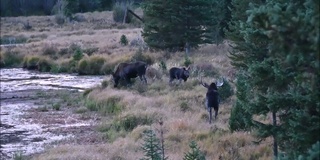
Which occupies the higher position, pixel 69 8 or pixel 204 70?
pixel 69 8

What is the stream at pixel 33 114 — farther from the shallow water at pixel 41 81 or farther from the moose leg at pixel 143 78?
the moose leg at pixel 143 78

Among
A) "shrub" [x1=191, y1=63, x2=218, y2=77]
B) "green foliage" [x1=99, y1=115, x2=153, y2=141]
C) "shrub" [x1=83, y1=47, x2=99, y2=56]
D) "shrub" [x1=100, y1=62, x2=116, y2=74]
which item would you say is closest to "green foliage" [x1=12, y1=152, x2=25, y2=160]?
"green foliage" [x1=99, y1=115, x2=153, y2=141]

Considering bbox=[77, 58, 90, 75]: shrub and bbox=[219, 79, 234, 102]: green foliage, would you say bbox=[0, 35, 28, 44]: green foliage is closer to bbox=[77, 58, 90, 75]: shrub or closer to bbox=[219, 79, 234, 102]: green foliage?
bbox=[77, 58, 90, 75]: shrub

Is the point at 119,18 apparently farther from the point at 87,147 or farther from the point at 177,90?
the point at 87,147

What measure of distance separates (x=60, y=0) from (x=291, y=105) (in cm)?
6568

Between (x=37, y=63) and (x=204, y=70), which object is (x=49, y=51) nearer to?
(x=37, y=63)

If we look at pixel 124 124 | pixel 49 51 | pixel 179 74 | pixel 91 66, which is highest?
pixel 179 74

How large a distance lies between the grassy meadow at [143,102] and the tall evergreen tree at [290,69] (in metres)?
2.96

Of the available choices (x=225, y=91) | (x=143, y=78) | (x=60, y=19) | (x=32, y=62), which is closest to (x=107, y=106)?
(x=143, y=78)

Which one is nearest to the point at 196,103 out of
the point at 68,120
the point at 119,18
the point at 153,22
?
the point at 68,120

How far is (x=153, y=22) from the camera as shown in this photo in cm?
3039

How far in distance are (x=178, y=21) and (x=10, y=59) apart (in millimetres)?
12282

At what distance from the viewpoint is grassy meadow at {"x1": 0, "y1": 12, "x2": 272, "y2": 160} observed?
1305 cm

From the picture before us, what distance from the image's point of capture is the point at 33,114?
2125 centimetres
